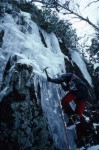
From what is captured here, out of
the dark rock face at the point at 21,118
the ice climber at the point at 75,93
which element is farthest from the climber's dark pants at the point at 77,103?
the dark rock face at the point at 21,118

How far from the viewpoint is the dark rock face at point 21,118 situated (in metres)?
6.64

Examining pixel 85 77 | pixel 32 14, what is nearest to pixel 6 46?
pixel 32 14

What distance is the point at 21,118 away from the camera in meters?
6.99

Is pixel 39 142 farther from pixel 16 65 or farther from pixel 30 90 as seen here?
pixel 16 65

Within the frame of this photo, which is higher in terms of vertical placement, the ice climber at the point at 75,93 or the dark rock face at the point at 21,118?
the ice climber at the point at 75,93

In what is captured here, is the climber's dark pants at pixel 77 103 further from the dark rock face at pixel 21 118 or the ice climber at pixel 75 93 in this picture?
the dark rock face at pixel 21 118

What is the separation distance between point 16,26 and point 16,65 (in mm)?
4312

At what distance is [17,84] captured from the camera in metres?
7.55

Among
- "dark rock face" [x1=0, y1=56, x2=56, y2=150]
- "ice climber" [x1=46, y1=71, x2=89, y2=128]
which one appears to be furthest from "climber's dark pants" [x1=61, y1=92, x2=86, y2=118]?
"dark rock face" [x1=0, y1=56, x2=56, y2=150]

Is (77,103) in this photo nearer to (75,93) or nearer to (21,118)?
(75,93)

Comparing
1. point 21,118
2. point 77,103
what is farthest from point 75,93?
point 21,118

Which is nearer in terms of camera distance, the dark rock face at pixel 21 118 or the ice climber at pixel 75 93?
the dark rock face at pixel 21 118

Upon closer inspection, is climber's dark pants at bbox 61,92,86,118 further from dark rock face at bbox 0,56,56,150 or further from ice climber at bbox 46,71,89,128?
dark rock face at bbox 0,56,56,150

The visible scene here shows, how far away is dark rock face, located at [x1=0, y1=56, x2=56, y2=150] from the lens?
6.64 metres
